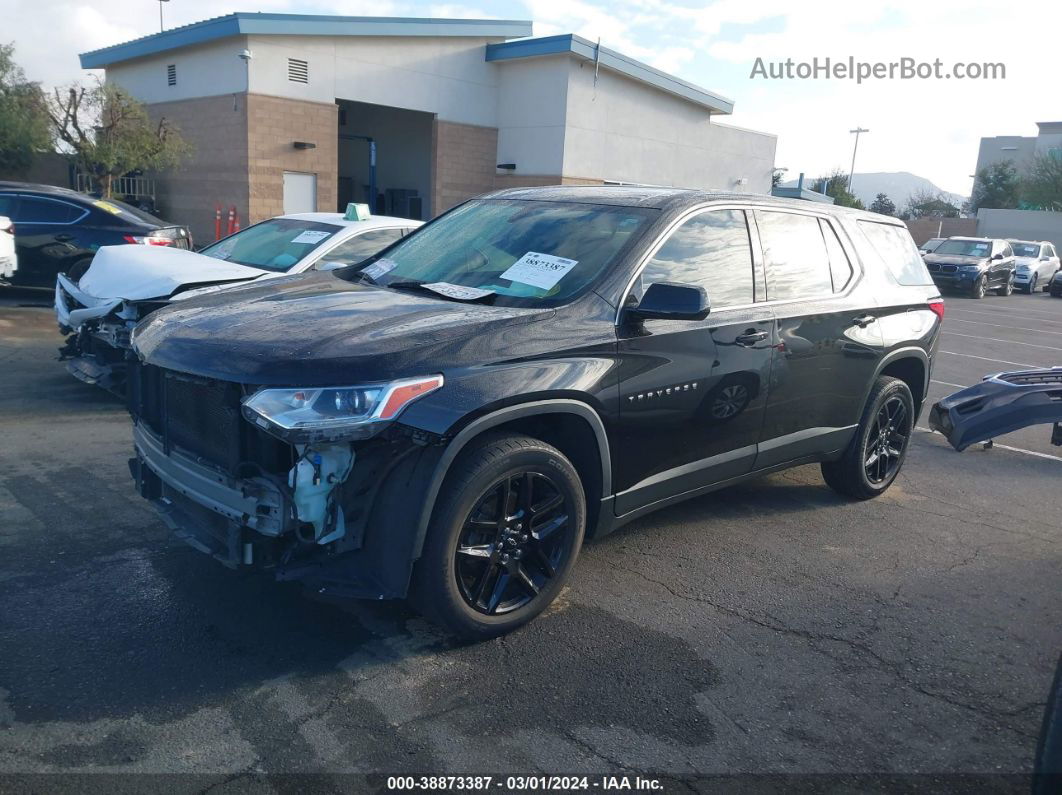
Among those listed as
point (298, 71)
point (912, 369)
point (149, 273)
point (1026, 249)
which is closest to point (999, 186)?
point (1026, 249)

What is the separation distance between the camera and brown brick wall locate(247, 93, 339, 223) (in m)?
20.1

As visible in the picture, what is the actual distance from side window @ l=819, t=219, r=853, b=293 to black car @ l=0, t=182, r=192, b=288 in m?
9.13

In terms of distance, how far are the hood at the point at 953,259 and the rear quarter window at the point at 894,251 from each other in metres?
21.6

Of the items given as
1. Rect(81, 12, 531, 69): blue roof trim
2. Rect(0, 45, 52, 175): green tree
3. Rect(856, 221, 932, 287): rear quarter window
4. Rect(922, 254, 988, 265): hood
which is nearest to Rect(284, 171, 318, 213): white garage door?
Rect(81, 12, 531, 69): blue roof trim

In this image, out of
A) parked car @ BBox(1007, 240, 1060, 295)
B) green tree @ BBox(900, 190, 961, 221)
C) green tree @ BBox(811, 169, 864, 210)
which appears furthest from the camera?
green tree @ BBox(900, 190, 961, 221)

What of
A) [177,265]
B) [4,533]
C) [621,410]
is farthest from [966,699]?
[177,265]

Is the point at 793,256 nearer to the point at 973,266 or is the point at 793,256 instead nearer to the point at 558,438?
the point at 558,438

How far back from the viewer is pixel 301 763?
9.41 feet

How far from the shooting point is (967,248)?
2659cm

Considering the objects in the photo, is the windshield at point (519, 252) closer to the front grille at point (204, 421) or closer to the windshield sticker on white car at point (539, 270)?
the windshield sticker on white car at point (539, 270)

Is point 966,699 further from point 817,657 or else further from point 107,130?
point 107,130

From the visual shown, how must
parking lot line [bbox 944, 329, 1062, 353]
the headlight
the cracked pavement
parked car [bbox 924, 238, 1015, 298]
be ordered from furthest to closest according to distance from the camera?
parked car [bbox 924, 238, 1015, 298] → parking lot line [bbox 944, 329, 1062, 353] → the headlight → the cracked pavement

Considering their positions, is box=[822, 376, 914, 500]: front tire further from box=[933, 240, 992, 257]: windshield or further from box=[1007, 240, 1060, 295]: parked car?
box=[1007, 240, 1060, 295]: parked car

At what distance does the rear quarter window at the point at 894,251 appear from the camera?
565 centimetres
